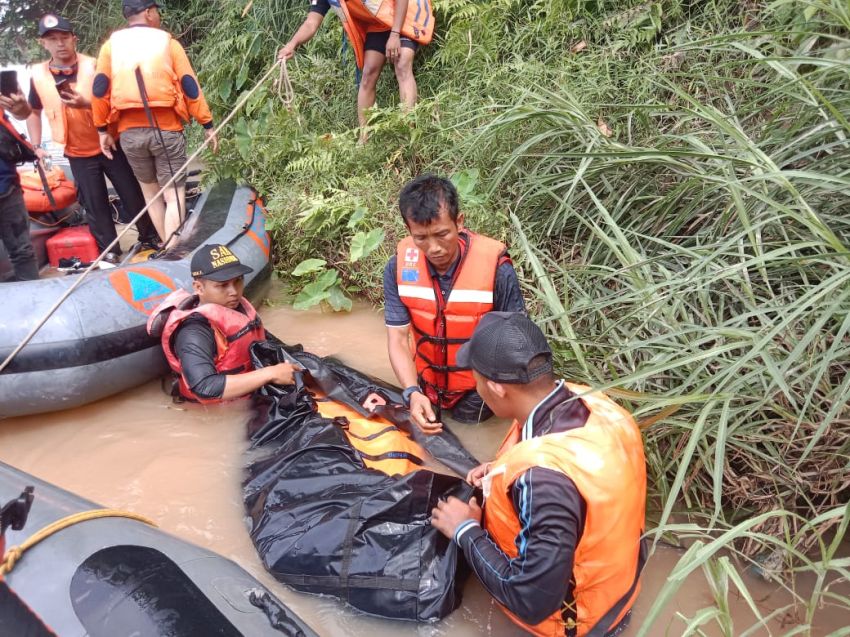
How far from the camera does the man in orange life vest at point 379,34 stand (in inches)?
198

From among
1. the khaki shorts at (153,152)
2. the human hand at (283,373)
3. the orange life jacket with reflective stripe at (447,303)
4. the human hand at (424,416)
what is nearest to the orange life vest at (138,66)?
→ the khaki shorts at (153,152)

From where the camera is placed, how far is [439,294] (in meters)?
2.96

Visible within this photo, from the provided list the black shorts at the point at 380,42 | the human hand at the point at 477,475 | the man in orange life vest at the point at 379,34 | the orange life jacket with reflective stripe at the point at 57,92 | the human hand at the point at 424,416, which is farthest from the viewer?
the black shorts at the point at 380,42

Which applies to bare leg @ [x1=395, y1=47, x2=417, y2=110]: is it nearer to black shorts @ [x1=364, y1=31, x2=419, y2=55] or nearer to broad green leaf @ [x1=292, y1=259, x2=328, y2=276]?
black shorts @ [x1=364, y1=31, x2=419, y2=55]

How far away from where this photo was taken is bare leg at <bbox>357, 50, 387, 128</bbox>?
17.6ft

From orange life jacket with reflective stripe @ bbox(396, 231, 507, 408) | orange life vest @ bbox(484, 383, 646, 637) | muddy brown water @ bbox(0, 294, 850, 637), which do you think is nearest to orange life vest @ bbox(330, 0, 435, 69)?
muddy brown water @ bbox(0, 294, 850, 637)

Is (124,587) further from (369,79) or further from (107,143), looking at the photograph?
(369,79)

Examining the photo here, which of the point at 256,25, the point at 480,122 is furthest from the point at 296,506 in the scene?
the point at 256,25

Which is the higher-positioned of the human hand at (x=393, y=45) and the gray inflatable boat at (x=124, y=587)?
the human hand at (x=393, y=45)

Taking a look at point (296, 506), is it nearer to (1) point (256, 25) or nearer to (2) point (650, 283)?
(2) point (650, 283)

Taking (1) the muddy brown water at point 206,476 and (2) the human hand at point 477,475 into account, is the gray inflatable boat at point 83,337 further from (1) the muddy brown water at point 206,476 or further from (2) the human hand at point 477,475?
(2) the human hand at point 477,475

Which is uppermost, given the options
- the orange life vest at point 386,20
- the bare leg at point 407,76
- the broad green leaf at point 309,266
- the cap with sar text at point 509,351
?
the orange life vest at point 386,20

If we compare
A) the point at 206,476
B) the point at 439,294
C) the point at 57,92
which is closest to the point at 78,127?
the point at 57,92

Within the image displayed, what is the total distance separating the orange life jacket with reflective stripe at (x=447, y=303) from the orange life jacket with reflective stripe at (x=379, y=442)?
0.41 meters
